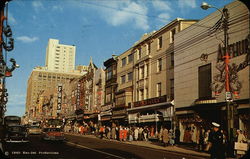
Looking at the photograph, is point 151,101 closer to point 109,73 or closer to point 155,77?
point 155,77

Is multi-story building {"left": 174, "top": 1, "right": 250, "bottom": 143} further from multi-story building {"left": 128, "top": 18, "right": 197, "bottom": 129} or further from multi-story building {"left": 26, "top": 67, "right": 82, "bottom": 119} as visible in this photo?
multi-story building {"left": 26, "top": 67, "right": 82, "bottom": 119}

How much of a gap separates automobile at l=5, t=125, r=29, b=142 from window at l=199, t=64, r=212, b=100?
1613 centimetres

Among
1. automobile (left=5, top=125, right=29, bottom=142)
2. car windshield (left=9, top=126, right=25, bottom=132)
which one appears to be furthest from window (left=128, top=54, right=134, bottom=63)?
automobile (left=5, top=125, right=29, bottom=142)

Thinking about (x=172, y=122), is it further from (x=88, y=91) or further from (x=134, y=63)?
(x=88, y=91)

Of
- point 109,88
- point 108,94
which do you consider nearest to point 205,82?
point 109,88

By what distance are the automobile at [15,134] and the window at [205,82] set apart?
52.9 ft

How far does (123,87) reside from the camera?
163ft

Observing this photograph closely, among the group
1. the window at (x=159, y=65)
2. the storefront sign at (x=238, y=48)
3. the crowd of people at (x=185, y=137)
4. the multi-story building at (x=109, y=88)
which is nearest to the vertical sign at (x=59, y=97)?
the multi-story building at (x=109, y=88)

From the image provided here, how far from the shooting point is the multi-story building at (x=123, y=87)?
1824 inches

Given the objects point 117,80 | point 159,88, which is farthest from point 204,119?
point 117,80

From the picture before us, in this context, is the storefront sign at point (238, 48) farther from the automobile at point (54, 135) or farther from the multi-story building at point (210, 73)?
the automobile at point (54, 135)

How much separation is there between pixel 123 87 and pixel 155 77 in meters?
11.7

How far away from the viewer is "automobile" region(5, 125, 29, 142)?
24359 millimetres

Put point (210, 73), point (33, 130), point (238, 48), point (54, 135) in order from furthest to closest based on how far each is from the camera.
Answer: point (33, 130) < point (54, 135) < point (210, 73) < point (238, 48)
